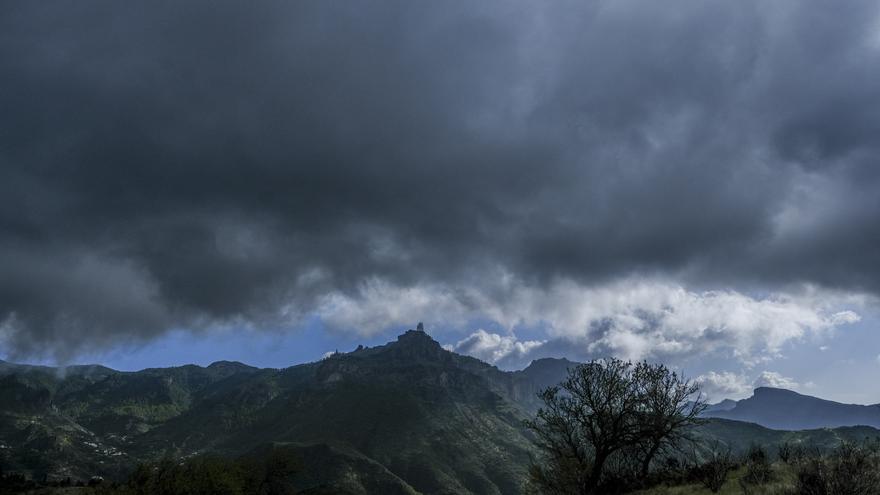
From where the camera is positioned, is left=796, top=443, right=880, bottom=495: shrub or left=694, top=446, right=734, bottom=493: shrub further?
left=694, top=446, right=734, bottom=493: shrub

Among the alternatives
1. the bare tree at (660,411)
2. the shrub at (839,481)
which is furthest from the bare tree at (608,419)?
the shrub at (839,481)

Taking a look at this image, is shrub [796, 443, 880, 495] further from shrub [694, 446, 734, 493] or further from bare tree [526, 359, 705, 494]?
bare tree [526, 359, 705, 494]

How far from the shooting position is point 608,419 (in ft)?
135

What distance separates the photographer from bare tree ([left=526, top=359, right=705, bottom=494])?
128ft

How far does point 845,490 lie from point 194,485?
96883 millimetres

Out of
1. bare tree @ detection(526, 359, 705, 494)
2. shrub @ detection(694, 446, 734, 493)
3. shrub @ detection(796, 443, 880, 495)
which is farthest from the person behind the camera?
bare tree @ detection(526, 359, 705, 494)

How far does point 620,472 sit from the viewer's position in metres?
41.4

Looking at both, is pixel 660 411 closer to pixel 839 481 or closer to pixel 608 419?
pixel 608 419

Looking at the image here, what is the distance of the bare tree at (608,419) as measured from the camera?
1540 inches

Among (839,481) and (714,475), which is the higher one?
(839,481)

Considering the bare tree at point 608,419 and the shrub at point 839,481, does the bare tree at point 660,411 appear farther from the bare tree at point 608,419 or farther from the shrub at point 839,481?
the shrub at point 839,481

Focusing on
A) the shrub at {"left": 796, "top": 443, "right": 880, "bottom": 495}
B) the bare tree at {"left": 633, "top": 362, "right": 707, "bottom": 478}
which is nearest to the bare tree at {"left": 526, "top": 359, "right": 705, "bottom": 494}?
the bare tree at {"left": 633, "top": 362, "right": 707, "bottom": 478}

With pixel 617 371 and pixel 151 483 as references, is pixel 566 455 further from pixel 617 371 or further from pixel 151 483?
pixel 151 483

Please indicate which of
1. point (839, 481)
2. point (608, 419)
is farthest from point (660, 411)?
point (839, 481)
